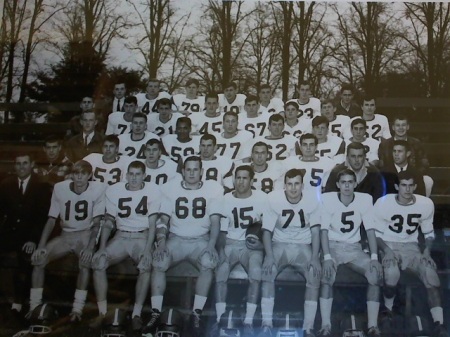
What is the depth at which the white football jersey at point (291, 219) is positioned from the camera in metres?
2.07

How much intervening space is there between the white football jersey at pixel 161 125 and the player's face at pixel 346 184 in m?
0.66

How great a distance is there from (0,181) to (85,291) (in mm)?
543

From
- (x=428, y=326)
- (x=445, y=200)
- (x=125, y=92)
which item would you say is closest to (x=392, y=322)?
(x=428, y=326)

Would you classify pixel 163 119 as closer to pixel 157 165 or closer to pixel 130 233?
pixel 157 165

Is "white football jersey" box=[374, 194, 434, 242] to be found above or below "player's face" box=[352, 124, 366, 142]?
below

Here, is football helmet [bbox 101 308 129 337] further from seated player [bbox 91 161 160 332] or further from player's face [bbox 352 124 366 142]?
player's face [bbox 352 124 366 142]

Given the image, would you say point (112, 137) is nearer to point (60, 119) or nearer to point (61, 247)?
point (60, 119)

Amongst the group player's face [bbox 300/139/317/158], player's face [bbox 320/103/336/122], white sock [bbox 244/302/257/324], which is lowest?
white sock [bbox 244/302/257/324]

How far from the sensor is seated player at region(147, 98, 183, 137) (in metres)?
2.18

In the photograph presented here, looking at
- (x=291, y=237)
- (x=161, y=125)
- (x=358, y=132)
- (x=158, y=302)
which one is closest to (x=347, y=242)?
(x=291, y=237)

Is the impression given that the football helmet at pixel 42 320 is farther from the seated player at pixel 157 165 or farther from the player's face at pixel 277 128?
the player's face at pixel 277 128

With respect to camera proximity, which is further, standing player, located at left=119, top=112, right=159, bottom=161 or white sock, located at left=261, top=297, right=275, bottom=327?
standing player, located at left=119, top=112, right=159, bottom=161

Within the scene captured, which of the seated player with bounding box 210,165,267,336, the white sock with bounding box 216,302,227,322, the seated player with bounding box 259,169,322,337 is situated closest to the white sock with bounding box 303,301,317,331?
the seated player with bounding box 259,169,322,337

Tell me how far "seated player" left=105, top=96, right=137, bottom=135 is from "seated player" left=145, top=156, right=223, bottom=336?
11.5 inches
